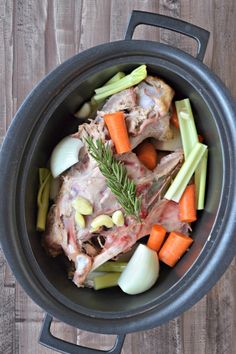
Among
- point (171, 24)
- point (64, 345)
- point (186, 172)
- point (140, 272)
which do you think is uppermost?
point (171, 24)

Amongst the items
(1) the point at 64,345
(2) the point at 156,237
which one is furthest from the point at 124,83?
(1) the point at 64,345

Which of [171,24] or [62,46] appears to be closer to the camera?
[171,24]

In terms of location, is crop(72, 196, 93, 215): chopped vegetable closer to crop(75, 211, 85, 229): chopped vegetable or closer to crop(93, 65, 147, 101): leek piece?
crop(75, 211, 85, 229): chopped vegetable

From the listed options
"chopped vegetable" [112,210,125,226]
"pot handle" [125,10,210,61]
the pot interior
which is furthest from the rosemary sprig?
"pot handle" [125,10,210,61]

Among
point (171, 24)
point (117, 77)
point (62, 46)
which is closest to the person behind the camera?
point (171, 24)

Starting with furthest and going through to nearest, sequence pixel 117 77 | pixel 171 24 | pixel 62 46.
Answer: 1. pixel 62 46
2. pixel 117 77
3. pixel 171 24

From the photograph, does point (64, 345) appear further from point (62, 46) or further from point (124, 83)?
point (62, 46)
